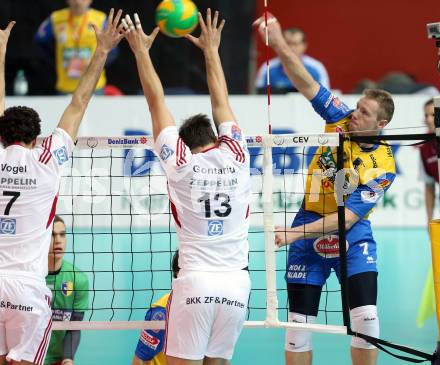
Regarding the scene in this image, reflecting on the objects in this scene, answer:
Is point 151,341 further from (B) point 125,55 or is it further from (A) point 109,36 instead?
(B) point 125,55

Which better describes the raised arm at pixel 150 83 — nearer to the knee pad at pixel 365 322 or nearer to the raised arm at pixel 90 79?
the raised arm at pixel 90 79

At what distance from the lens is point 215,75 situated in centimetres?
565

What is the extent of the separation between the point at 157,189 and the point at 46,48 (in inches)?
146

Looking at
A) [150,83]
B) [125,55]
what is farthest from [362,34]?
[150,83]

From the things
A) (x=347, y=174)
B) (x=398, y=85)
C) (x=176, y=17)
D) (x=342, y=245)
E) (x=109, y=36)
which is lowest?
(x=342, y=245)

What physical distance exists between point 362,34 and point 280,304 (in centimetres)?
1120

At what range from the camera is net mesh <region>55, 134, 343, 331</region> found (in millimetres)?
6352

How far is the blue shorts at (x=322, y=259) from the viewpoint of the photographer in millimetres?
6395

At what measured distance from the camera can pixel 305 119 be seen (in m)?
13.4

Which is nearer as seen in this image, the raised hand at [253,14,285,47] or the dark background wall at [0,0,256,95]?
the raised hand at [253,14,285,47]

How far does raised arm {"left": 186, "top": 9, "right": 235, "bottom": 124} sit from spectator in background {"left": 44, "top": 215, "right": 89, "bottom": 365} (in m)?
1.70

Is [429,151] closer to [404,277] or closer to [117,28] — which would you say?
[404,277]

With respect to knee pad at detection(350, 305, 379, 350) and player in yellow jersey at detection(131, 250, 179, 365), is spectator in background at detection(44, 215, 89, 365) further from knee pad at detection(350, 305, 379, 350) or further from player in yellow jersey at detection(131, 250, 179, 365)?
knee pad at detection(350, 305, 379, 350)

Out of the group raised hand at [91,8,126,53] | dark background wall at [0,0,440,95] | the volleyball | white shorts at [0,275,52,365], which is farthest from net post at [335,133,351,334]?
dark background wall at [0,0,440,95]
